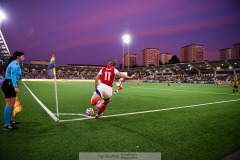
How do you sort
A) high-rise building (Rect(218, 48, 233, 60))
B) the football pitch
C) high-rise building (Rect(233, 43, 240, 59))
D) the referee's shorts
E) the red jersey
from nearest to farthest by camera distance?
the football pitch
the referee's shorts
the red jersey
high-rise building (Rect(218, 48, 233, 60))
high-rise building (Rect(233, 43, 240, 59))

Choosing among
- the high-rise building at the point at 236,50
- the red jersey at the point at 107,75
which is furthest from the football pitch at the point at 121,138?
the high-rise building at the point at 236,50

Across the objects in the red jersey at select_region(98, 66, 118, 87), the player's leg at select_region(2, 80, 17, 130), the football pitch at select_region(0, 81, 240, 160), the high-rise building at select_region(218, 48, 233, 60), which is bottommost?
the football pitch at select_region(0, 81, 240, 160)

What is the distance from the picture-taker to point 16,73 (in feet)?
17.7

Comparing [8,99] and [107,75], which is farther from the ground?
[107,75]

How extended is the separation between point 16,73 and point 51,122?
2025mm

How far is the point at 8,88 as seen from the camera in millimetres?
5344

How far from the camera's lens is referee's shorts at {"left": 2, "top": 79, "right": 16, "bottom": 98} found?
533 cm

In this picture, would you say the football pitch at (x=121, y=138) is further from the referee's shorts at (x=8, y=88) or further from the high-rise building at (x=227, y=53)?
the high-rise building at (x=227, y=53)

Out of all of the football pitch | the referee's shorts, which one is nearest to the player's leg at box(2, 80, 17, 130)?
the referee's shorts

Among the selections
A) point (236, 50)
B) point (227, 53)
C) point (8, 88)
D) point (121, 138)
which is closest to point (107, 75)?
point (121, 138)

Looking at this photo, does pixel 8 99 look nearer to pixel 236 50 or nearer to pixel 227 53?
pixel 227 53

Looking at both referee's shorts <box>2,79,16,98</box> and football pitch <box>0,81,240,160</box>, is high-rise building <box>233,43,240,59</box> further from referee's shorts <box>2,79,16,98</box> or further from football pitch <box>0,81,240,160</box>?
referee's shorts <box>2,79,16,98</box>

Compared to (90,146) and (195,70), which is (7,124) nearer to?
(90,146)

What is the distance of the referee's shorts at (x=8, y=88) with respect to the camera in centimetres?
533
